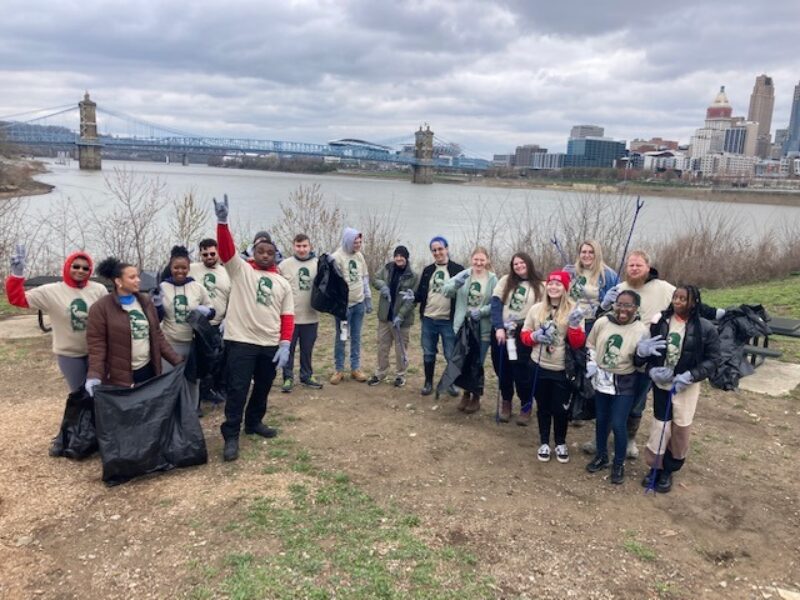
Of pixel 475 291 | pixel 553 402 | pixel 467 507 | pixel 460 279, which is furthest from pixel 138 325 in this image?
pixel 553 402

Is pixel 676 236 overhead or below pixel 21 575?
overhead

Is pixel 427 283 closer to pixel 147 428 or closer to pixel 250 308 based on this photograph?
pixel 250 308

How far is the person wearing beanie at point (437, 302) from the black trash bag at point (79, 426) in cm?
305

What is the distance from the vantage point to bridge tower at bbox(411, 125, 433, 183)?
178ft

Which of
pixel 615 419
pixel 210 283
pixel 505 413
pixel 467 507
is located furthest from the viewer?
pixel 505 413

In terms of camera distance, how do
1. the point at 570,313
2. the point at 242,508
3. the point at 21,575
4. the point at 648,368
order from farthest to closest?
the point at 570,313 → the point at 648,368 → the point at 242,508 → the point at 21,575

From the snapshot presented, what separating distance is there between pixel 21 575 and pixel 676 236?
15784mm

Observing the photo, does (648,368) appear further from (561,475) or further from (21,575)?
(21,575)

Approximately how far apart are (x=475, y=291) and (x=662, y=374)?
6.47ft

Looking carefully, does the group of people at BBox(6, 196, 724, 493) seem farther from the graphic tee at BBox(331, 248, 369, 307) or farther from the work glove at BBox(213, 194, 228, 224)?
the graphic tee at BBox(331, 248, 369, 307)

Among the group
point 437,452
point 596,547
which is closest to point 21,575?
point 437,452

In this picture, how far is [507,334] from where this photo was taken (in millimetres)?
5121

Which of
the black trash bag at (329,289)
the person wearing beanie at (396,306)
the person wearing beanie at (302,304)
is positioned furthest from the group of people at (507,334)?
the black trash bag at (329,289)

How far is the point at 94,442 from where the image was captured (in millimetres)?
4336
